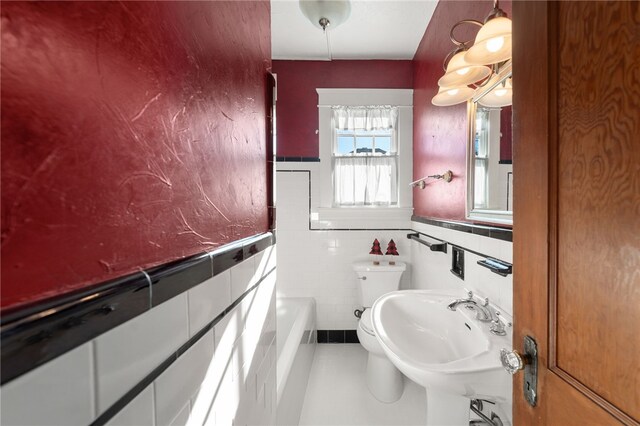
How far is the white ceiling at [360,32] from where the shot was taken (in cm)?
196

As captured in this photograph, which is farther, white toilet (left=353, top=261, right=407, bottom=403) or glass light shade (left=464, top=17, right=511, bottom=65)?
white toilet (left=353, top=261, right=407, bottom=403)

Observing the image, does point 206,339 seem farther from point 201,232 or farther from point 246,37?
point 246,37

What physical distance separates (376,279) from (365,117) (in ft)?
4.78

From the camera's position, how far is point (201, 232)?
58 cm

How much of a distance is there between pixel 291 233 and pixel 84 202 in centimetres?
231

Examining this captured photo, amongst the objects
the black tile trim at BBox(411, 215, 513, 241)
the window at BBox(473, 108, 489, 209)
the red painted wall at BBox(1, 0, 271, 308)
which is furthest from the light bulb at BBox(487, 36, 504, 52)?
the red painted wall at BBox(1, 0, 271, 308)

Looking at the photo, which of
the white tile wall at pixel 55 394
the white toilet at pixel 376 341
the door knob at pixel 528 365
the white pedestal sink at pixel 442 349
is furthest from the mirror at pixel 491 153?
the white tile wall at pixel 55 394

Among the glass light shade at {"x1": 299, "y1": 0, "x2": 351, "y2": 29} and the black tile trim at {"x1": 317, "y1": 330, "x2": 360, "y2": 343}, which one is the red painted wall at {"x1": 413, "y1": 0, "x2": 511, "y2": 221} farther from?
the black tile trim at {"x1": 317, "y1": 330, "x2": 360, "y2": 343}

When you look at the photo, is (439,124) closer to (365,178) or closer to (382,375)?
(365,178)

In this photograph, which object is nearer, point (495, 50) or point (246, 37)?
point (246, 37)

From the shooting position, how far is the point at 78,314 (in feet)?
0.95

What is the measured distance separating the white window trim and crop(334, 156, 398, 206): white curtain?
0.26ft

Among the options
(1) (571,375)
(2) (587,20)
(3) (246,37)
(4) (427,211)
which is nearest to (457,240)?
(4) (427,211)

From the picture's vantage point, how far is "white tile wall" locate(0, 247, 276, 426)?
0.89 ft
